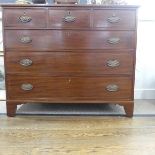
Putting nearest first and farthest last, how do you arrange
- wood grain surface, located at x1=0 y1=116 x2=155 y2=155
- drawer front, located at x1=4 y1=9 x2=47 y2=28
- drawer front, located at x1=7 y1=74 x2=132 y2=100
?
1. wood grain surface, located at x1=0 y1=116 x2=155 y2=155
2. drawer front, located at x1=4 y1=9 x2=47 y2=28
3. drawer front, located at x1=7 y1=74 x2=132 y2=100

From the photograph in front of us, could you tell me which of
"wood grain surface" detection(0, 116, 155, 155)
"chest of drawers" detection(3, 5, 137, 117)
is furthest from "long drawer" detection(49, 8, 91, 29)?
"wood grain surface" detection(0, 116, 155, 155)

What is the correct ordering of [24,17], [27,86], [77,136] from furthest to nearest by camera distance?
[27,86] < [24,17] < [77,136]

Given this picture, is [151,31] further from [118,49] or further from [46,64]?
[46,64]

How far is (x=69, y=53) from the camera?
226 centimetres

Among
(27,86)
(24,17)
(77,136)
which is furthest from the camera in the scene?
(27,86)

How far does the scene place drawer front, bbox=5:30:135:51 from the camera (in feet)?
7.30

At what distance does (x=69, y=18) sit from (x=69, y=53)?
276 mm

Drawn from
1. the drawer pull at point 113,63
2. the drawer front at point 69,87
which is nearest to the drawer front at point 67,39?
the drawer pull at point 113,63

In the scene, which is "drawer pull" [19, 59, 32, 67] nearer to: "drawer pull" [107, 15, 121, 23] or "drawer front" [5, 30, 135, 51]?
"drawer front" [5, 30, 135, 51]

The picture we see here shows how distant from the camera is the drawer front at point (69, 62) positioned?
2260mm

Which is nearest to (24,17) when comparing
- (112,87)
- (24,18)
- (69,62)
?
(24,18)

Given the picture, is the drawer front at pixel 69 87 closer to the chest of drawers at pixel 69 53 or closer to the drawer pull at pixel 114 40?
the chest of drawers at pixel 69 53

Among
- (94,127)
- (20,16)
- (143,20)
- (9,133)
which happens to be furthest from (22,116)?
(143,20)

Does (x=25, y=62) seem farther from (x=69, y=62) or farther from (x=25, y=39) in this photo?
(x=69, y=62)
